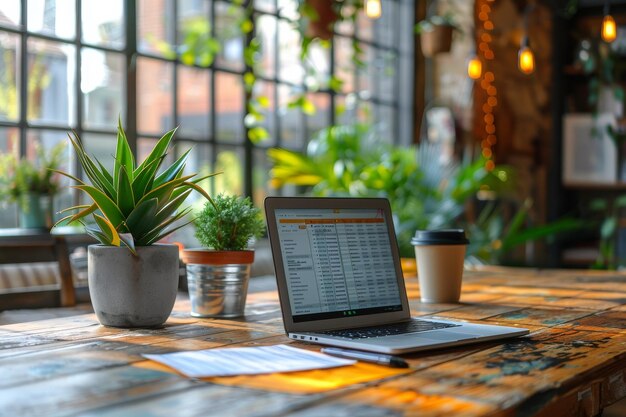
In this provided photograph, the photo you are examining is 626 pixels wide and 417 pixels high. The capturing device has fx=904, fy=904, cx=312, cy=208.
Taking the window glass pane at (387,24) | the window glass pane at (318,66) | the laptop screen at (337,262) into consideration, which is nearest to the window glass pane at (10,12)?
the window glass pane at (318,66)

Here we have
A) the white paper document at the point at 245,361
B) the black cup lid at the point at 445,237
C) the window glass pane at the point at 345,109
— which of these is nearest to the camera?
the white paper document at the point at 245,361

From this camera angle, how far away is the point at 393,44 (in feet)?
23.1

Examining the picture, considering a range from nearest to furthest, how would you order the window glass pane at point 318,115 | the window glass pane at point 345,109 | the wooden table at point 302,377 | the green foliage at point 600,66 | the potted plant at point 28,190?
the wooden table at point 302,377, the potted plant at point 28,190, the window glass pane at point 318,115, the window glass pane at point 345,109, the green foliage at point 600,66

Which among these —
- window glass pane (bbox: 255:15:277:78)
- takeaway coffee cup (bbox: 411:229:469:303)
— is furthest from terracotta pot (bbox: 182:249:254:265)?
window glass pane (bbox: 255:15:277:78)

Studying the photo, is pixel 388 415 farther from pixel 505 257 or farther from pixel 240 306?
pixel 505 257

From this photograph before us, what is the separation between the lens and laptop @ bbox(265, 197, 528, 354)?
64.7 inches

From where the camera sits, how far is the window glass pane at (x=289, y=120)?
5.64m

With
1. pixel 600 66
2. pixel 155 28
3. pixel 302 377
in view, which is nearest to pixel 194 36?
pixel 155 28

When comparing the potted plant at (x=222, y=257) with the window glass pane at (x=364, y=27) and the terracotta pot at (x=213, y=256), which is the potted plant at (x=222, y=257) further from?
the window glass pane at (x=364, y=27)

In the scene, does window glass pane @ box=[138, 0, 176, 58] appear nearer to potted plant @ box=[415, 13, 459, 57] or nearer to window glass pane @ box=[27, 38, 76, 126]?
window glass pane @ box=[27, 38, 76, 126]

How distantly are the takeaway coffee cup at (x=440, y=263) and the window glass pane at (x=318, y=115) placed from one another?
369 centimetres

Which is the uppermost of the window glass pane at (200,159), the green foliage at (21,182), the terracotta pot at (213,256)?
the window glass pane at (200,159)

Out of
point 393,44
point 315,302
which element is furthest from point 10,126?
point 393,44

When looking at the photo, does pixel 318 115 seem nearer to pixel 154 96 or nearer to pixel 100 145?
pixel 154 96
